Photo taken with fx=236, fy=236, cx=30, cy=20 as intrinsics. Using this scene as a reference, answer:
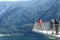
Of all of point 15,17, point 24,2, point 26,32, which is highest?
point 24,2

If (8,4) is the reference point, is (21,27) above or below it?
below

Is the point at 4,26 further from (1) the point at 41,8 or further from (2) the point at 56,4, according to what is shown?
(2) the point at 56,4

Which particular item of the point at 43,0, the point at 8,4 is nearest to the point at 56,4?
the point at 43,0

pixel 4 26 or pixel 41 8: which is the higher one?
pixel 41 8

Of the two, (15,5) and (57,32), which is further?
(15,5)

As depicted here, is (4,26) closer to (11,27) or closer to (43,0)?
(11,27)

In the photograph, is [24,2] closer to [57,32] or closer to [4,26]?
[4,26]

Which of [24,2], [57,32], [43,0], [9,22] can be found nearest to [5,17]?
[9,22]

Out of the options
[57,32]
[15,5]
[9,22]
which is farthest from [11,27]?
[57,32]

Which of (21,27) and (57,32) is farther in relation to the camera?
(21,27)
